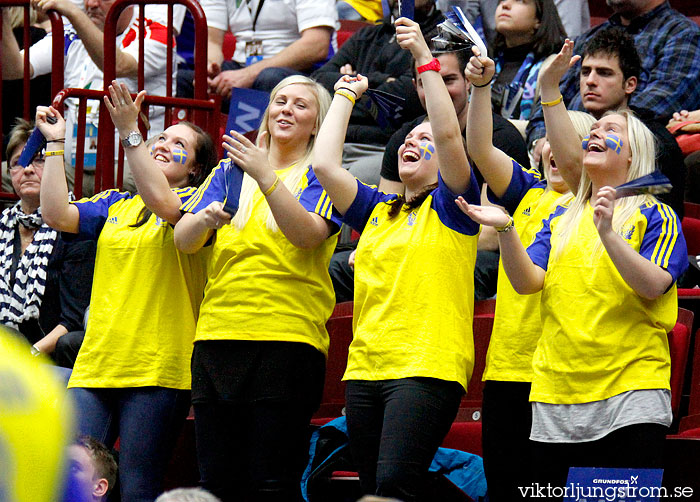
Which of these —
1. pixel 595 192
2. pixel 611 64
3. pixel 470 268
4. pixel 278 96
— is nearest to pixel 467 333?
pixel 470 268

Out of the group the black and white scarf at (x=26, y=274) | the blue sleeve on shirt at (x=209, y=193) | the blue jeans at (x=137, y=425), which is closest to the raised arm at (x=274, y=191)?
the blue sleeve on shirt at (x=209, y=193)

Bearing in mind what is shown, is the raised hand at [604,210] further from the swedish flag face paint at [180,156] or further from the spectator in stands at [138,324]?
the swedish flag face paint at [180,156]

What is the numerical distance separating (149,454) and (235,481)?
0.36 metres

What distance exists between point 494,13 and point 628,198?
3.34 metres

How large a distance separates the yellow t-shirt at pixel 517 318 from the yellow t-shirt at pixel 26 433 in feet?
7.40

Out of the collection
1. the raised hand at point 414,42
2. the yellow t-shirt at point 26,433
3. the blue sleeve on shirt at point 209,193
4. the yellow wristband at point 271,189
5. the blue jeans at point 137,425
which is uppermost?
the raised hand at point 414,42

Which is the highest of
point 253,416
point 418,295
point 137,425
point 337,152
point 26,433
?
point 26,433

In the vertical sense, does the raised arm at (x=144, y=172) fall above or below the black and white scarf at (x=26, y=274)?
above

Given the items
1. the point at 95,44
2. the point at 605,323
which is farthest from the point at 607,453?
the point at 95,44

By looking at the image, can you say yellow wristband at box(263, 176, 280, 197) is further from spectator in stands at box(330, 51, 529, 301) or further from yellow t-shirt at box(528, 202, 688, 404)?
yellow t-shirt at box(528, 202, 688, 404)

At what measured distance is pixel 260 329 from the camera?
11.7 feet

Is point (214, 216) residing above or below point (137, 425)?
above

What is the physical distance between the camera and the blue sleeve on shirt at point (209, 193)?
3.79 metres

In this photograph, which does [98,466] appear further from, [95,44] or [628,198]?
[95,44]
